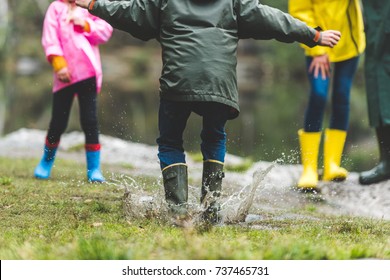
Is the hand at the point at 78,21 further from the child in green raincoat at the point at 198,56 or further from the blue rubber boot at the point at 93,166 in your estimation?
the child in green raincoat at the point at 198,56

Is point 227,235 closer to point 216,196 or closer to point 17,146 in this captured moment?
point 216,196

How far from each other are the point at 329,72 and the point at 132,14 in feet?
10.2

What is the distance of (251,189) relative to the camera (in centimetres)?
522

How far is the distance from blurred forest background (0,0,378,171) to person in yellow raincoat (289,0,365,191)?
1.11 ft

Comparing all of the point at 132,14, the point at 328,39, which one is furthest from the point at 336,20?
the point at 132,14

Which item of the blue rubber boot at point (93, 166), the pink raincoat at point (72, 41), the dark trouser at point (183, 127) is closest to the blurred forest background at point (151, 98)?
the dark trouser at point (183, 127)

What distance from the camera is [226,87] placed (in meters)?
4.80

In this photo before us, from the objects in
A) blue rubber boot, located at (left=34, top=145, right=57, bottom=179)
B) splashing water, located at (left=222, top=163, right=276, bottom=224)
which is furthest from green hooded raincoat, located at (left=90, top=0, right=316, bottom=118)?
blue rubber boot, located at (left=34, top=145, right=57, bottom=179)

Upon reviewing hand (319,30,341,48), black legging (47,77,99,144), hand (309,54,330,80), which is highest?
hand (319,30,341,48)

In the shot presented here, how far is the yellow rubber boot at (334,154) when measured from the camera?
7.66m

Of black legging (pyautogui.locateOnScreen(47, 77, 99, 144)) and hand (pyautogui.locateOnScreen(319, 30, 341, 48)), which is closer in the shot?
hand (pyautogui.locateOnScreen(319, 30, 341, 48))

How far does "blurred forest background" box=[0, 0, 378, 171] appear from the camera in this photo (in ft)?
50.4

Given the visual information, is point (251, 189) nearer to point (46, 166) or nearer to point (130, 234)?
point (130, 234)

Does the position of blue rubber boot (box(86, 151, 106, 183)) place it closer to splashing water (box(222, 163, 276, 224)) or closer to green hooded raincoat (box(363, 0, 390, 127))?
splashing water (box(222, 163, 276, 224))
